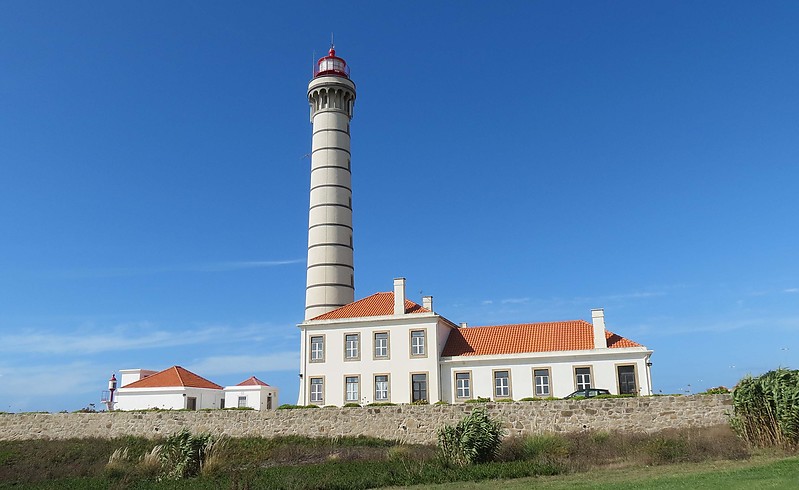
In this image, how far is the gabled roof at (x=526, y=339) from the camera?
97.6 feet

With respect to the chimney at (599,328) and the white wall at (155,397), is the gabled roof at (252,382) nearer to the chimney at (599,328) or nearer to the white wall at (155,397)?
the white wall at (155,397)

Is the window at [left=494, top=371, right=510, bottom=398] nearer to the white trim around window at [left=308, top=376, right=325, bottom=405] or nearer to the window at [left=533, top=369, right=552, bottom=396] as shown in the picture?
the window at [left=533, top=369, right=552, bottom=396]

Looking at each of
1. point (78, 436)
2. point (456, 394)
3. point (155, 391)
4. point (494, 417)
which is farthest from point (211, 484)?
point (155, 391)

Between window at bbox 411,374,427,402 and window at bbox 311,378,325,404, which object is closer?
window at bbox 411,374,427,402

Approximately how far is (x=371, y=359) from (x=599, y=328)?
10.2 metres

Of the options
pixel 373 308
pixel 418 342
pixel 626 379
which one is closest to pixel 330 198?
pixel 373 308

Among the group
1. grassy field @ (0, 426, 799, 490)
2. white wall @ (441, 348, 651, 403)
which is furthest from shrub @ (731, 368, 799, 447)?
white wall @ (441, 348, 651, 403)

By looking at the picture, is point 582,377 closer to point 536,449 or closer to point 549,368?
point 549,368

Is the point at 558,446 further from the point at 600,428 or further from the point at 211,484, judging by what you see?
the point at 211,484

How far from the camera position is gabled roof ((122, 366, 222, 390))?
35.1 m

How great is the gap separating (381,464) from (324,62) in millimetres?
31093

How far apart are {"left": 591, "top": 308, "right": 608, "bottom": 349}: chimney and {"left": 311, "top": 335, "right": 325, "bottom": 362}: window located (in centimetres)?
1237

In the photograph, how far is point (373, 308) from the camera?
32719mm

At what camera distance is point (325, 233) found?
37.6 meters
